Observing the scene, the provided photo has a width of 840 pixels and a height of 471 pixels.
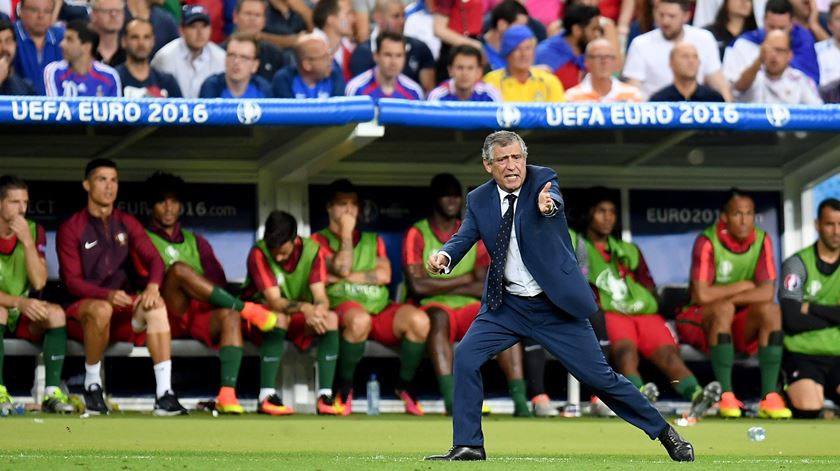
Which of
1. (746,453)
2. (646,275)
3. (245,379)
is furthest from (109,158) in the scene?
(746,453)

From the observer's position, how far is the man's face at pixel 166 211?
12.1 m

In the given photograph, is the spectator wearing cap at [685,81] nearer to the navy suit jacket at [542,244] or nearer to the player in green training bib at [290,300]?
the player in green training bib at [290,300]

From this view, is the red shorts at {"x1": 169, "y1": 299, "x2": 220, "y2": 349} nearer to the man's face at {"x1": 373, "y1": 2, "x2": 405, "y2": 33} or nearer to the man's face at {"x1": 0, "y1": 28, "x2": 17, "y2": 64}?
the man's face at {"x1": 0, "y1": 28, "x2": 17, "y2": 64}

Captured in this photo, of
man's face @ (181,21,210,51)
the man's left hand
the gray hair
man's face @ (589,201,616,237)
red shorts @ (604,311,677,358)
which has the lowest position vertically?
red shorts @ (604,311,677,358)

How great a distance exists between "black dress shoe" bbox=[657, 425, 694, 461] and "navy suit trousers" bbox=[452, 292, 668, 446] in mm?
44

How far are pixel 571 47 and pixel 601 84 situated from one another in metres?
1.29

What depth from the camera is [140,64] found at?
40.1 ft

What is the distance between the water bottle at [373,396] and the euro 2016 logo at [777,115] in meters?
3.71

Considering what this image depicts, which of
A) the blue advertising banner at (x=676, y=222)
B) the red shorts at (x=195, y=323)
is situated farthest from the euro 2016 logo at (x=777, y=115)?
the red shorts at (x=195, y=323)

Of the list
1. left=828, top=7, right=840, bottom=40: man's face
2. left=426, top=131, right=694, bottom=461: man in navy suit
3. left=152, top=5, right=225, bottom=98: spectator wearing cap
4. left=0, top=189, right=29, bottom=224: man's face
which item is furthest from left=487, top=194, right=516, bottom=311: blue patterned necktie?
left=828, top=7, right=840, bottom=40: man's face

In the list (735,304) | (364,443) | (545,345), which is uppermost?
(735,304)

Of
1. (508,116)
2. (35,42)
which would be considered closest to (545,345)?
(508,116)

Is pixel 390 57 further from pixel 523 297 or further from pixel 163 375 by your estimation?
pixel 523 297

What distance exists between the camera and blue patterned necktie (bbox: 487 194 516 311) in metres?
7.72
